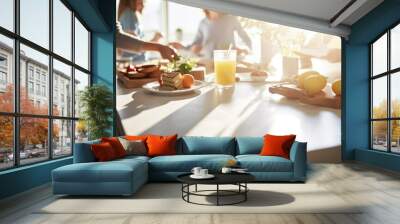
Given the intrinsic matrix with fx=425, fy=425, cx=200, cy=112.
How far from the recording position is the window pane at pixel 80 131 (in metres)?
7.40

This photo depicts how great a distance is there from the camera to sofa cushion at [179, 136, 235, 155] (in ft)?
22.1

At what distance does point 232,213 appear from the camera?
3992 mm

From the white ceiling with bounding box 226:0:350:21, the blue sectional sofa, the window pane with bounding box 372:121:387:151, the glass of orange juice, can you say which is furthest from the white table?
the blue sectional sofa

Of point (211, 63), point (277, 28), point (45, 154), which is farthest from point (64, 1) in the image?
point (277, 28)

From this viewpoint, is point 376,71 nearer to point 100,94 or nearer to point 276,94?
point 276,94

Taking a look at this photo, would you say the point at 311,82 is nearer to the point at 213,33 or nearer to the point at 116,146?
the point at 213,33

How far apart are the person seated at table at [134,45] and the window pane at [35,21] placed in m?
2.55

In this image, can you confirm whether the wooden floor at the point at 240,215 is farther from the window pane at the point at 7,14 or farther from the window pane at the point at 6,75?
the window pane at the point at 7,14

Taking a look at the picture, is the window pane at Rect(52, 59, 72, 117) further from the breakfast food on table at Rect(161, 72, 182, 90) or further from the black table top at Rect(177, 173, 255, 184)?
the black table top at Rect(177, 173, 255, 184)

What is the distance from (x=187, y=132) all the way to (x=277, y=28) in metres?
2.84

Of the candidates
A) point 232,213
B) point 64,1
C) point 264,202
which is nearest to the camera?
point 232,213

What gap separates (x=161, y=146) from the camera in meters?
6.61

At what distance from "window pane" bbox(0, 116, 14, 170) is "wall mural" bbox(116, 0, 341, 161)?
365 centimetres

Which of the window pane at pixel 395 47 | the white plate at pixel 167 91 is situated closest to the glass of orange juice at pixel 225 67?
the white plate at pixel 167 91
